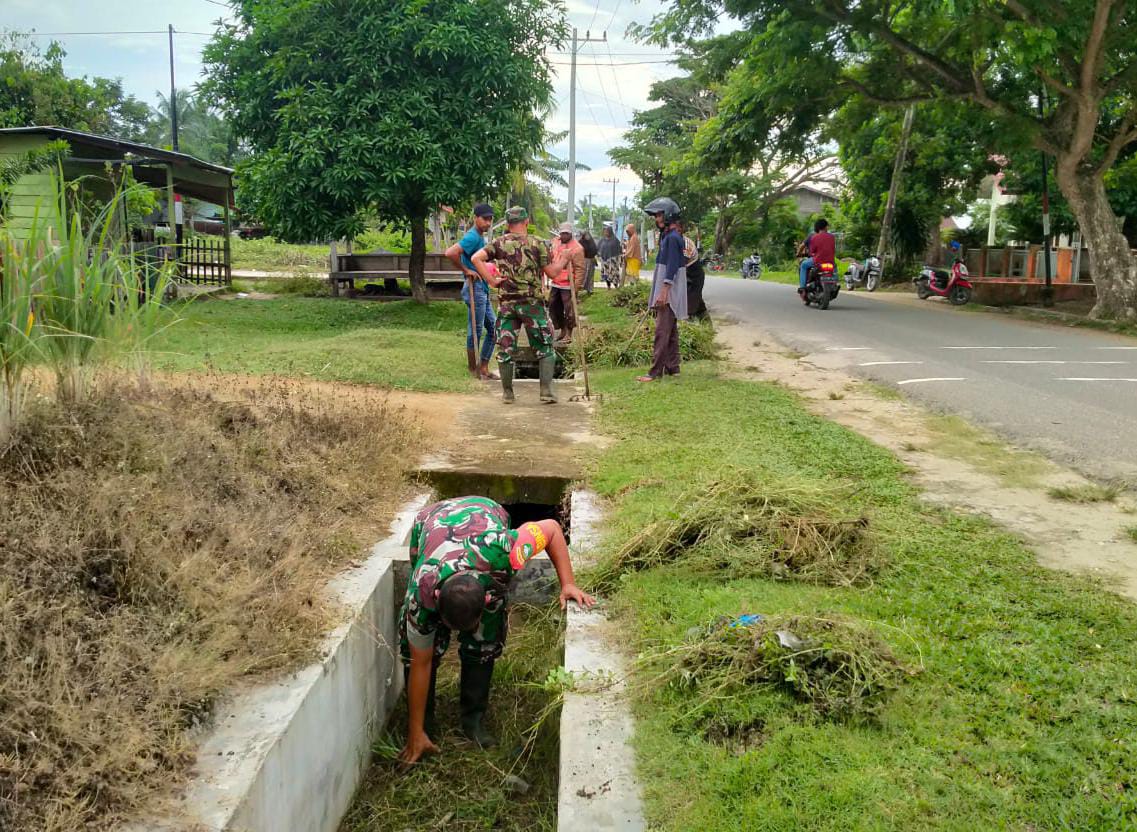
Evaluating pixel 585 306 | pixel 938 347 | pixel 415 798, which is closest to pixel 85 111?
pixel 585 306

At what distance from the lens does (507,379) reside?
834cm

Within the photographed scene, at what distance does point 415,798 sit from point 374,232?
3583 centimetres

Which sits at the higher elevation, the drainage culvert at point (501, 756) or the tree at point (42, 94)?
the tree at point (42, 94)

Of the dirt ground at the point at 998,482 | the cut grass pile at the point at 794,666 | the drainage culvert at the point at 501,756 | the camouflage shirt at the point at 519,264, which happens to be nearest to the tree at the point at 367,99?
the camouflage shirt at the point at 519,264

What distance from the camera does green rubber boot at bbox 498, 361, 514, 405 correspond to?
8.30 metres

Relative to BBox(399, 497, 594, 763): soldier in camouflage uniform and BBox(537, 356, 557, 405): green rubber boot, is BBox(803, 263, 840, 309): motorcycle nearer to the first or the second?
BBox(537, 356, 557, 405): green rubber boot

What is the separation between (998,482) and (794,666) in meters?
2.94

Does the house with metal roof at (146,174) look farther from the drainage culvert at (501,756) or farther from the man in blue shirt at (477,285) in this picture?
the drainage culvert at (501,756)

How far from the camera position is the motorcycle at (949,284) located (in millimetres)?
20000

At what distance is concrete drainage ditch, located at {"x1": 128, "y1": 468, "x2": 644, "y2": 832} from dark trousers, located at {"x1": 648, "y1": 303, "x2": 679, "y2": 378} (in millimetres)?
4411

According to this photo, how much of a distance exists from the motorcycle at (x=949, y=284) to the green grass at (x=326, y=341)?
413 inches

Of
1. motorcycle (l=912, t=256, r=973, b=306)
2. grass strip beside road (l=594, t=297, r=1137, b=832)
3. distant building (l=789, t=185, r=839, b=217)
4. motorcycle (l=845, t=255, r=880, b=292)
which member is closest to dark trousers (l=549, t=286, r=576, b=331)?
grass strip beside road (l=594, t=297, r=1137, b=832)

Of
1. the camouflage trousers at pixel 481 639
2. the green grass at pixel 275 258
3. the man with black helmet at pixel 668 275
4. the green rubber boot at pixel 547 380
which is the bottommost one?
the camouflage trousers at pixel 481 639

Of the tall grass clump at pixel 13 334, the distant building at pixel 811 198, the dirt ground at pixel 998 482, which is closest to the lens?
the tall grass clump at pixel 13 334
